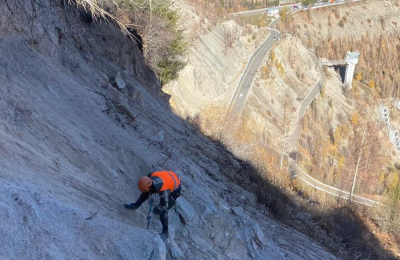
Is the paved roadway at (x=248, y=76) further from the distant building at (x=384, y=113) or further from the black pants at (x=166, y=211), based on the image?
the black pants at (x=166, y=211)

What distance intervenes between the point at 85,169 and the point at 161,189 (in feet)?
4.62

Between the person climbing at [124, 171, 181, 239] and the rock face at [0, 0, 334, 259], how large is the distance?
0.84ft

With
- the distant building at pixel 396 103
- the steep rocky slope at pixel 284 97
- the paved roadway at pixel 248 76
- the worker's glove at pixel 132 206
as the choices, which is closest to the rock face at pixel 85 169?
the worker's glove at pixel 132 206

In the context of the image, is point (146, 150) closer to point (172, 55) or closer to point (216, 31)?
point (172, 55)

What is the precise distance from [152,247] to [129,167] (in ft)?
8.62

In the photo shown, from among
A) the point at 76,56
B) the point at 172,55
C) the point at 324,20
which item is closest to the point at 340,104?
the point at 324,20

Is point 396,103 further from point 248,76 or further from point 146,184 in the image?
point 146,184

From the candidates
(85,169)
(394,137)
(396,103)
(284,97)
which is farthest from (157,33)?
(396,103)

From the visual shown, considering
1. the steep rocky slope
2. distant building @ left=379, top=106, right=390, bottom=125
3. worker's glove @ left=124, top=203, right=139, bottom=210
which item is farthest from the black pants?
distant building @ left=379, top=106, right=390, bottom=125

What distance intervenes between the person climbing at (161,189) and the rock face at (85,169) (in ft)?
0.84

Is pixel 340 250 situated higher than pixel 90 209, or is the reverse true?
pixel 90 209

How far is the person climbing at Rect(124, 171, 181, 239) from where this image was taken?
5929 millimetres

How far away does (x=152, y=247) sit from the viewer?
535 centimetres

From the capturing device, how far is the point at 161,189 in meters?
5.97
